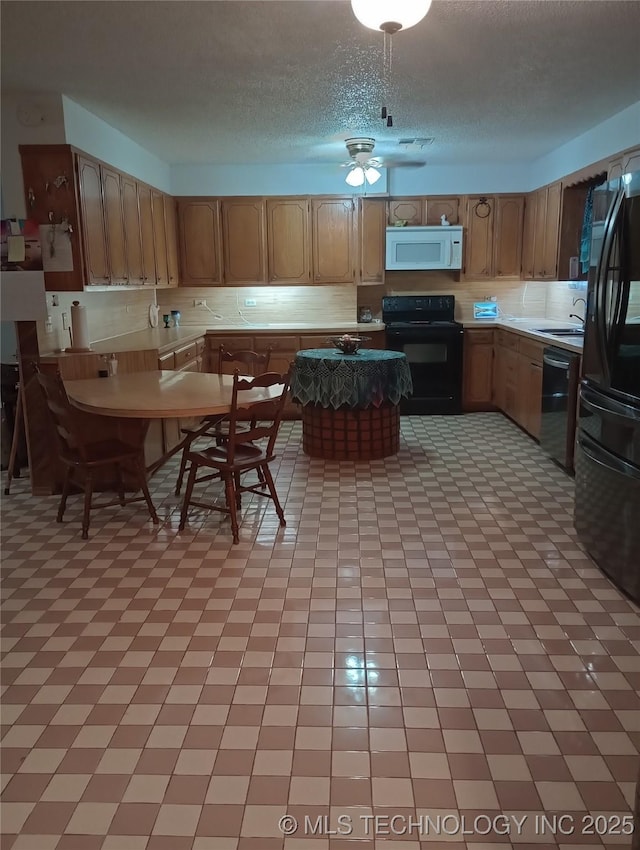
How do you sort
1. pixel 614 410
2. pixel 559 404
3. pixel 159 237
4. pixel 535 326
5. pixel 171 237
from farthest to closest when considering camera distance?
pixel 171 237 → pixel 535 326 → pixel 159 237 → pixel 559 404 → pixel 614 410

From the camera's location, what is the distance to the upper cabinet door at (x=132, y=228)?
4754mm

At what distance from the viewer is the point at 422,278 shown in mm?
6695

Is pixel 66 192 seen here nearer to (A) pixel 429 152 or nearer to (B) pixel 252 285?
(B) pixel 252 285

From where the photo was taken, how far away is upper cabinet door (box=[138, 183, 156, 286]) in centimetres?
517

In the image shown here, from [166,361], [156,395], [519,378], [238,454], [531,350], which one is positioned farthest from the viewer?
[519,378]

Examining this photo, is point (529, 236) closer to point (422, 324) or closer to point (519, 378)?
point (422, 324)

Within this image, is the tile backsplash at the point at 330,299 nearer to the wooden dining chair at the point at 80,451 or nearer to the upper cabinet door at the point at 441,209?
the upper cabinet door at the point at 441,209

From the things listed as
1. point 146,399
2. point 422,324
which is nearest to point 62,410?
point 146,399

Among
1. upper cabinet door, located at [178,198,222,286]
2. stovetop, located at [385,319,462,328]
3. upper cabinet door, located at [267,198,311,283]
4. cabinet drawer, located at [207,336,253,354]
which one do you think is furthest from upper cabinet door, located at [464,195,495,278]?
upper cabinet door, located at [178,198,222,286]

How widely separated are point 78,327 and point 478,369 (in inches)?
152

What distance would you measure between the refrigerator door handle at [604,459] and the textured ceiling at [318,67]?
188cm

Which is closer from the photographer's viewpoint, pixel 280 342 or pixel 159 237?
pixel 159 237

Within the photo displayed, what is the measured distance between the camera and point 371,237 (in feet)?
20.7

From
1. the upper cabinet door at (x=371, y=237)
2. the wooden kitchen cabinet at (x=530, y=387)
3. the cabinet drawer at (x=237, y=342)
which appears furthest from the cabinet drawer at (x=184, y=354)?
the wooden kitchen cabinet at (x=530, y=387)
